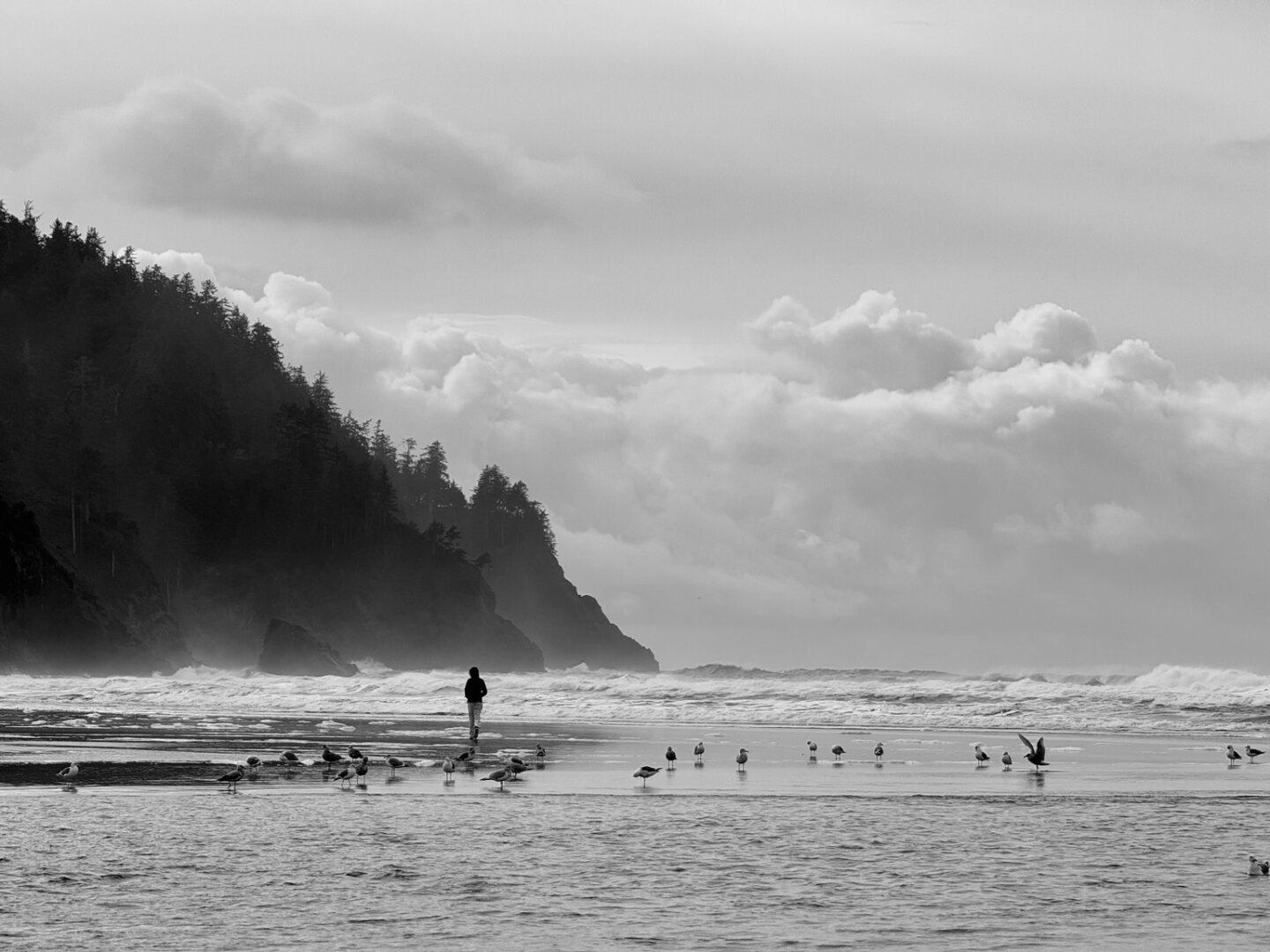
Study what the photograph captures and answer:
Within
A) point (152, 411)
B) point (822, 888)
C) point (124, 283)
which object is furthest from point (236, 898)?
point (124, 283)

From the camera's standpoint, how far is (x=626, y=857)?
16.2 meters

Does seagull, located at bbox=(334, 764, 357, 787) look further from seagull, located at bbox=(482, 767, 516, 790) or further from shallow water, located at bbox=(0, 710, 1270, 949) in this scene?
seagull, located at bbox=(482, 767, 516, 790)

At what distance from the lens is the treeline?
4542 inches

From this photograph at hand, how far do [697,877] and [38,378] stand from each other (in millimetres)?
123306

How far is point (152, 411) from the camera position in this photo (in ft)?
424

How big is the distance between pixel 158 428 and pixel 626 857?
120 m

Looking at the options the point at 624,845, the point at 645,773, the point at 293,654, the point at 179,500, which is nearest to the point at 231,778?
the point at 645,773

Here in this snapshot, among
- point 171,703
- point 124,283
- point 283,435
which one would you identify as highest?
point 124,283

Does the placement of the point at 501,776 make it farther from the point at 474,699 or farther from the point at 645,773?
the point at 474,699

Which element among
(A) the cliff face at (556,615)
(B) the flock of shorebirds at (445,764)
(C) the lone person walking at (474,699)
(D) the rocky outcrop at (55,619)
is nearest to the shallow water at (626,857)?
(B) the flock of shorebirds at (445,764)

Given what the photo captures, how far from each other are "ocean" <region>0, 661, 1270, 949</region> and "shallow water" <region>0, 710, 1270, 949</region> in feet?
0.18

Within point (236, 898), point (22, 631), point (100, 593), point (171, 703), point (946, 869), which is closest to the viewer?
point (236, 898)

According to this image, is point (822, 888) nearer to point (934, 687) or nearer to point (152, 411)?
point (934, 687)

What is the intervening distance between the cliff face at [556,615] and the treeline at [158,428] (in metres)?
24.8
